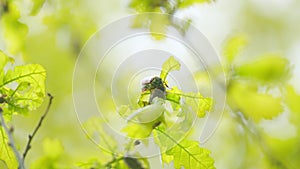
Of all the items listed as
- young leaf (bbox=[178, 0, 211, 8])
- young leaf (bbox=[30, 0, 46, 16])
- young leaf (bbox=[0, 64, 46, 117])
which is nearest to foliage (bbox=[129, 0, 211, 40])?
young leaf (bbox=[178, 0, 211, 8])

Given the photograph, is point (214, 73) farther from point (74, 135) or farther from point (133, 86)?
point (74, 135)

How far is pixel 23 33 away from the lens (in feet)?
3.66

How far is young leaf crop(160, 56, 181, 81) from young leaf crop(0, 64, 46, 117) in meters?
0.17

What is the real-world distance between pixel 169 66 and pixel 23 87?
0.68ft

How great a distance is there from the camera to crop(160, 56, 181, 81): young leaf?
0.71 metres

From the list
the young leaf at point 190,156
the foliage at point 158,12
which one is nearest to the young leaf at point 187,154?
the young leaf at point 190,156

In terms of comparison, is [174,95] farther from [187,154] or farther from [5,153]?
[5,153]

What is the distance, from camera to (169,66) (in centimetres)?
72

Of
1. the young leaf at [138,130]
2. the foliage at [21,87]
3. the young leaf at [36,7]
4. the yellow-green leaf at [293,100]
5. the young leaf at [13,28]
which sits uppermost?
the young leaf at [13,28]

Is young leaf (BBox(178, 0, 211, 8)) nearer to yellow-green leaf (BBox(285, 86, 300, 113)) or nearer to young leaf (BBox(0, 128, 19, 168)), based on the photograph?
yellow-green leaf (BBox(285, 86, 300, 113))

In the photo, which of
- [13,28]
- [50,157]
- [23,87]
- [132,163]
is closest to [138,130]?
[132,163]

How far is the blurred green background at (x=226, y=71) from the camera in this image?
3.47ft

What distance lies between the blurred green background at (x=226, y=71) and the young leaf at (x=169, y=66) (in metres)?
0.26

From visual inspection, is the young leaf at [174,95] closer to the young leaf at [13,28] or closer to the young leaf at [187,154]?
the young leaf at [187,154]
